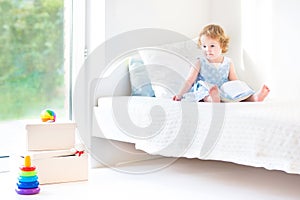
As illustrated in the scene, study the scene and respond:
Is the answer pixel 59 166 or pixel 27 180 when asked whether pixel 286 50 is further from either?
pixel 27 180

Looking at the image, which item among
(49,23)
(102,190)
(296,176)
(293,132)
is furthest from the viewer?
(49,23)

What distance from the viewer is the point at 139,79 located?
263 centimetres

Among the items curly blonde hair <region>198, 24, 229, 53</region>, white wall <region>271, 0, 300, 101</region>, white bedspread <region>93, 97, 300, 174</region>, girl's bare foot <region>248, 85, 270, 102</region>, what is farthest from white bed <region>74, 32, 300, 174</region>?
white wall <region>271, 0, 300, 101</region>

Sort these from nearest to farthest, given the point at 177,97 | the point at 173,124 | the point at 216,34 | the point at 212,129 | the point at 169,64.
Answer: the point at 212,129
the point at 173,124
the point at 177,97
the point at 216,34
the point at 169,64

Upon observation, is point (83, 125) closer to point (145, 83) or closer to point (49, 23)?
point (145, 83)

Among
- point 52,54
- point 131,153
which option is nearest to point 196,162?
point 131,153

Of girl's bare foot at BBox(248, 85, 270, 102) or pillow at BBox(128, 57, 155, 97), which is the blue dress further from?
pillow at BBox(128, 57, 155, 97)

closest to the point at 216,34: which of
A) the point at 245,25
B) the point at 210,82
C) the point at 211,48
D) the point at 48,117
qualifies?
the point at 211,48

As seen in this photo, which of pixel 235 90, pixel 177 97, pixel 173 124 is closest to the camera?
pixel 173 124

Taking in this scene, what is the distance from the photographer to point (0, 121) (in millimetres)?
2449

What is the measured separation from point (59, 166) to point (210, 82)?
2.90 feet

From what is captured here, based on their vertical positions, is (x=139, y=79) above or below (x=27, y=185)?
above

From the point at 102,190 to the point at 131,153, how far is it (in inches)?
27.5

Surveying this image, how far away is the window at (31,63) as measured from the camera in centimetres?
245
